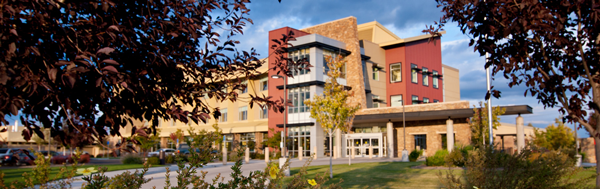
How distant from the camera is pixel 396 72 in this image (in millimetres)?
48719

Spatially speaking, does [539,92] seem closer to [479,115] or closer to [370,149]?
[479,115]

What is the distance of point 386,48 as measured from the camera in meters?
49.4

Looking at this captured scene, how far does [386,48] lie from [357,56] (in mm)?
9004

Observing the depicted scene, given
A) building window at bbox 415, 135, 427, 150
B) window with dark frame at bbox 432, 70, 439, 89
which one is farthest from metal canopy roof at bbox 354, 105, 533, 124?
window with dark frame at bbox 432, 70, 439, 89

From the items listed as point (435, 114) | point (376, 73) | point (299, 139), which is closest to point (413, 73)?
point (376, 73)

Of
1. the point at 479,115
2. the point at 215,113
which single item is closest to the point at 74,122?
the point at 215,113

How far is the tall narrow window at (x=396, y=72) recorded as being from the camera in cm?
4828

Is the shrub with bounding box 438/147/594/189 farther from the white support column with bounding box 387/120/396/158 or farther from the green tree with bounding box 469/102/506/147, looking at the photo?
the white support column with bounding box 387/120/396/158

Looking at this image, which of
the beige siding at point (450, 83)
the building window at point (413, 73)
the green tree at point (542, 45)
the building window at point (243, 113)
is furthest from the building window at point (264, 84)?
the green tree at point (542, 45)

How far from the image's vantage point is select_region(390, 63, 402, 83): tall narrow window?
4828 centimetres

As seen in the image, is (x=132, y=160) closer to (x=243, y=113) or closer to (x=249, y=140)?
(x=249, y=140)

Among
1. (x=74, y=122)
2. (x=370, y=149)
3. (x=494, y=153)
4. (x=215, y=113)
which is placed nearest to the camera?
(x=74, y=122)

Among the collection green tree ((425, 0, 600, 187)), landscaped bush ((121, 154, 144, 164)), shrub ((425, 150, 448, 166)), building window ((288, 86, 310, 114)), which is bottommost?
landscaped bush ((121, 154, 144, 164))

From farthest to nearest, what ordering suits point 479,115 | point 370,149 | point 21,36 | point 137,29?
point 370,149, point 479,115, point 137,29, point 21,36
